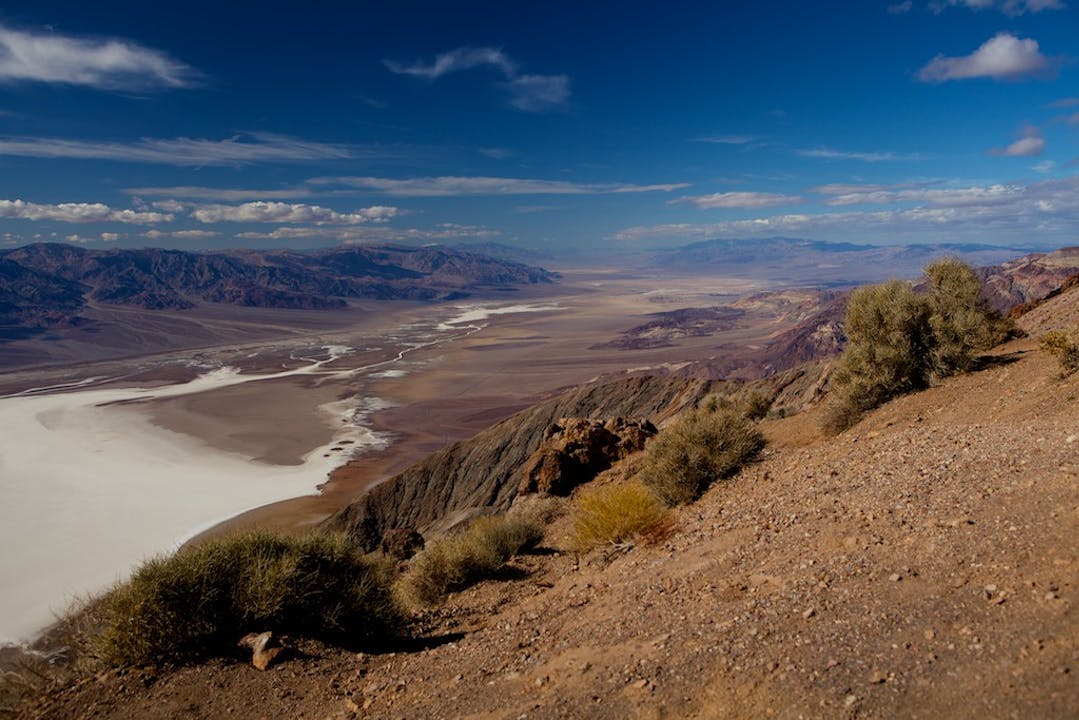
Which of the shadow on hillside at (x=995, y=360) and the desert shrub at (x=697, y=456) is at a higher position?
the shadow on hillside at (x=995, y=360)

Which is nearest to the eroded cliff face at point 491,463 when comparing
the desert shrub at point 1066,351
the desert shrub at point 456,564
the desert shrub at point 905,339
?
the desert shrub at point 905,339

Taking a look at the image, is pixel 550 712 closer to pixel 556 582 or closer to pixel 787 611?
pixel 787 611

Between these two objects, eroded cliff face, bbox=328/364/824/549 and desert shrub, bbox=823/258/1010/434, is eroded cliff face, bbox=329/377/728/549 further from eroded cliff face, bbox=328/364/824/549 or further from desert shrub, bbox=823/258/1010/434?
desert shrub, bbox=823/258/1010/434

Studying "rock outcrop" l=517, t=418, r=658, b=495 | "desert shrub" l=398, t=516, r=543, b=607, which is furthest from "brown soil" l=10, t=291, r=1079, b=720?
"rock outcrop" l=517, t=418, r=658, b=495

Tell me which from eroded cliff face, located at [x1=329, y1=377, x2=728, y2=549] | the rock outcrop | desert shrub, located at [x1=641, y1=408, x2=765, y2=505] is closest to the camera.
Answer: desert shrub, located at [x1=641, y1=408, x2=765, y2=505]

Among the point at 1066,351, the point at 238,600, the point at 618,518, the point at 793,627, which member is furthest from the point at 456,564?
→ the point at 1066,351

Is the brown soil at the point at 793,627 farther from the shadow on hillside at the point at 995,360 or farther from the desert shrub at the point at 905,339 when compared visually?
the shadow on hillside at the point at 995,360

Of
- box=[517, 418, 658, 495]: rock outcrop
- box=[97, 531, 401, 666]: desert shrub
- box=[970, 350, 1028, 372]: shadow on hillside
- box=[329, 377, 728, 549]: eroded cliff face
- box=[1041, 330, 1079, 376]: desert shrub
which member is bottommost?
box=[329, 377, 728, 549]: eroded cliff face

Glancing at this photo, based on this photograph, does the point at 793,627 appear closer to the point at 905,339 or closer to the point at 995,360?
the point at 905,339
